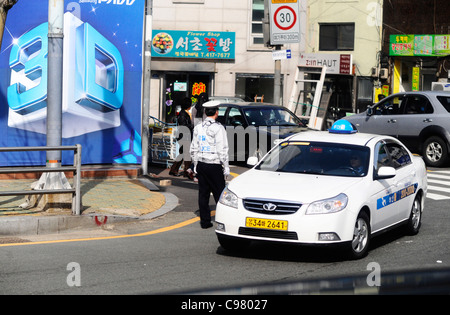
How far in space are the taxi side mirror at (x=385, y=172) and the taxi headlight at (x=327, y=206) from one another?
3.34 feet

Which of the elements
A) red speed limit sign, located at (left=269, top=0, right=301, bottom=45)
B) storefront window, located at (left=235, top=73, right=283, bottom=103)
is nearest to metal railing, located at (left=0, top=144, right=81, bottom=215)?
red speed limit sign, located at (left=269, top=0, right=301, bottom=45)

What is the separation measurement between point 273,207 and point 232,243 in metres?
0.77

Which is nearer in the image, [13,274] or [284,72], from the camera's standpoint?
[13,274]

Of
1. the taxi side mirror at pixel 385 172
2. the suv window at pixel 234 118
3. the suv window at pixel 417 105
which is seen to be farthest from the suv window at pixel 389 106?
the taxi side mirror at pixel 385 172

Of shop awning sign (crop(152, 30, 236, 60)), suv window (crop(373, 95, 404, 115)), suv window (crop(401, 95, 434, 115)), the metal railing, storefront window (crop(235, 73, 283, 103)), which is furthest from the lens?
storefront window (crop(235, 73, 283, 103))

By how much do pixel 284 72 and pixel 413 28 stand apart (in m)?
6.19

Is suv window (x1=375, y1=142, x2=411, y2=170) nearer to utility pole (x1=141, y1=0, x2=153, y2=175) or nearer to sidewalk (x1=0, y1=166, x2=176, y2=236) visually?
sidewalk (x1=0, y1=166, x2=176, y2=236)

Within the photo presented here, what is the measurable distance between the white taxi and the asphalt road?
283 millimetres

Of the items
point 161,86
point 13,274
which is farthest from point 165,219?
point 161,86

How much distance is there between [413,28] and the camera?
109ft

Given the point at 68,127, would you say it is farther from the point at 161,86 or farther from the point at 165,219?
the point at 161,86

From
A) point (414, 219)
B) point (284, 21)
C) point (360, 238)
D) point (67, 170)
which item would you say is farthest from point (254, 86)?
point (360, 238)

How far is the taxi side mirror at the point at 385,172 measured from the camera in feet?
29.2

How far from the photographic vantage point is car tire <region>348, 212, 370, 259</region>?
823 cm
